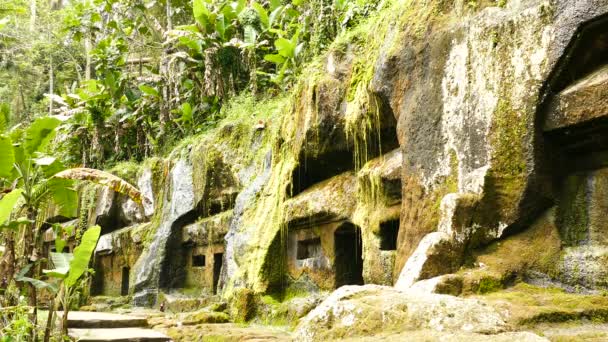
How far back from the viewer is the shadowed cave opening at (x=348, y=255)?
8.84m

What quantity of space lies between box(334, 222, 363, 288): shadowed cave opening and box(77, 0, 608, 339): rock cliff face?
22 millimetres

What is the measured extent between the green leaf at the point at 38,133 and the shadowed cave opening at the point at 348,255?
4287mm

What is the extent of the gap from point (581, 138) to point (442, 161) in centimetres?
140

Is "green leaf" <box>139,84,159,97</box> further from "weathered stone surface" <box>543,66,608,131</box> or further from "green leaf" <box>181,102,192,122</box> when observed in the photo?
"weathered stone surface" <box>543,66,608,131</box>

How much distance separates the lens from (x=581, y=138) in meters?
5.37

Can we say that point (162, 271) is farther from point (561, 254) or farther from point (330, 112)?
point (561, 254)

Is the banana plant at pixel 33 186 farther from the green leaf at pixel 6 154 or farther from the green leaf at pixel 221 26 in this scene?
the green leaf at pixel 221 26

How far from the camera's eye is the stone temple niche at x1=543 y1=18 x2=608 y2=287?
202 inches

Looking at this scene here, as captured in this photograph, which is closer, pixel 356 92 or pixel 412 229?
pixel 412 229

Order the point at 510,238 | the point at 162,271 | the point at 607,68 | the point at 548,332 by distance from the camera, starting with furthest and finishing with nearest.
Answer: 1. the point at 162,271
2. the point at 510,238
3. the point at 607,68
4. the point at 548,332

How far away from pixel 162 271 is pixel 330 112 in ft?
21.3

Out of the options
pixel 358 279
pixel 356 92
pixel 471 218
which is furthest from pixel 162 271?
pixel 471 218

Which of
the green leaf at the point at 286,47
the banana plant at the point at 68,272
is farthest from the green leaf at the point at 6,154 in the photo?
the green leaf at the point at 286,47

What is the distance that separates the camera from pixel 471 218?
5.70m
